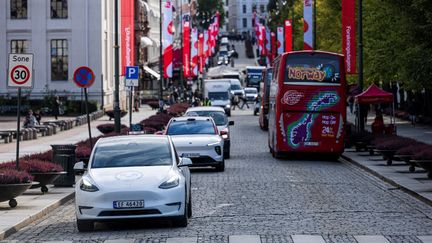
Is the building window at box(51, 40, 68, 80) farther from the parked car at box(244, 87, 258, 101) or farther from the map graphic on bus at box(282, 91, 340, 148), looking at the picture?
the map graphic on bus at box(282, 91, 340, 148)

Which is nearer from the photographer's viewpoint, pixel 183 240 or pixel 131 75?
pixel 183 240

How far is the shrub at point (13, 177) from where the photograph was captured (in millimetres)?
18109

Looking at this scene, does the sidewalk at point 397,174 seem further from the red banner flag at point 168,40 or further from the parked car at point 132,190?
the red banner flag at point 168,40

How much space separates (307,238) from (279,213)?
341cm

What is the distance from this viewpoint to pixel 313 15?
190 feet

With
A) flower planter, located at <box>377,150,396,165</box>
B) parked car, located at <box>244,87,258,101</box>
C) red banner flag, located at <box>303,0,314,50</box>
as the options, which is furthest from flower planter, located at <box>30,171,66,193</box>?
parked car, located at <box>244,87,258,101</box>

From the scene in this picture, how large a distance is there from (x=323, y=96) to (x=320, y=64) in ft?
3.51

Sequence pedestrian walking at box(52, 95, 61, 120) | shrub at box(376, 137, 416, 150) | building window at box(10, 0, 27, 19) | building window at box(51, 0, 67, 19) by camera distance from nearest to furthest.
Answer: shrub at box(376, 137, 416, 150)
pedestrian walking at box(52, 95, 61, 120)
building window at box(51, 0, 67, 19)
building window at box(10, 0, 27, 19)

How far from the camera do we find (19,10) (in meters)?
77.7

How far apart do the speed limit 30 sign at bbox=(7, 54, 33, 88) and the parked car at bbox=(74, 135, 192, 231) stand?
14.9ft

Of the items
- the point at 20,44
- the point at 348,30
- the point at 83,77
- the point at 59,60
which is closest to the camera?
the point at 83,77

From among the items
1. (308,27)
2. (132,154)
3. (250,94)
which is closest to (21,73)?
(132,154)

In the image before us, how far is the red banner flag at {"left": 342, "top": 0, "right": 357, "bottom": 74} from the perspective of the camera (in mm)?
43781

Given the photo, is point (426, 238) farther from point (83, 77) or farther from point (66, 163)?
point (83, 77)
